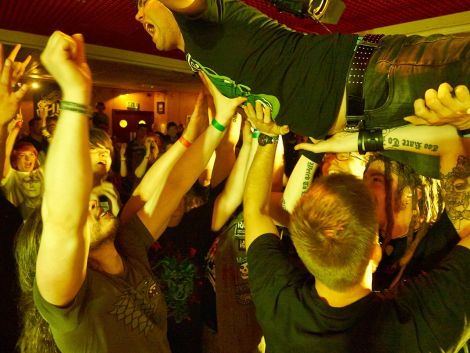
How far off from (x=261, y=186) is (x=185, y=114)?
1223 cm

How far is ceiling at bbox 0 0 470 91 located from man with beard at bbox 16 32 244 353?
2.63 metres

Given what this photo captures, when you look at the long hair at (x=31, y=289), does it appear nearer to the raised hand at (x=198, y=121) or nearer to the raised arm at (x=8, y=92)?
the raised arm at (x=8, y=92)

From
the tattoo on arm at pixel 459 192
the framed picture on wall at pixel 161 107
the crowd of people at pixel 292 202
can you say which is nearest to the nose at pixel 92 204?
the crowd of people at pixel 292 202

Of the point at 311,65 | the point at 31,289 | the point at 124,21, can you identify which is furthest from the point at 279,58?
the point at 124,21

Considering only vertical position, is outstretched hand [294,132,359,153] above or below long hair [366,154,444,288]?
above

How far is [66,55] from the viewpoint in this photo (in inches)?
34.7

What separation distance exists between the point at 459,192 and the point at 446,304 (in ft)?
1.08

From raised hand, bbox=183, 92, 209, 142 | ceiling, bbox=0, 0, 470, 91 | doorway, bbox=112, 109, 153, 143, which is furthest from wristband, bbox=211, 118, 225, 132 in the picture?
doorway, bbox=112, 109, 153, 143

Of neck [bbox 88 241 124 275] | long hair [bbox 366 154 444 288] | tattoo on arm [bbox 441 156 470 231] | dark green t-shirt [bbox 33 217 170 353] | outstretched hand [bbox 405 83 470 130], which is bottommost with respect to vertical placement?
dark green t-shirt [bbox 33 217 170 353]

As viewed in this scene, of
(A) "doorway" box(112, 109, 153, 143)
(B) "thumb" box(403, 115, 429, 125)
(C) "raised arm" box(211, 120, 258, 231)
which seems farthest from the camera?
(A) "doorway" box(112, 109, 153, 143)

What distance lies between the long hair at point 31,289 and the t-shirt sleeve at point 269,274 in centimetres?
67

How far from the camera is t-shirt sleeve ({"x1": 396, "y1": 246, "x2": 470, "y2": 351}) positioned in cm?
104

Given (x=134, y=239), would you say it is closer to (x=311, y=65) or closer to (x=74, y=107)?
(x=74, y=107)

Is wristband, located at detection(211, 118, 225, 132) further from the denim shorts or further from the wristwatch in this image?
the denim shorts
